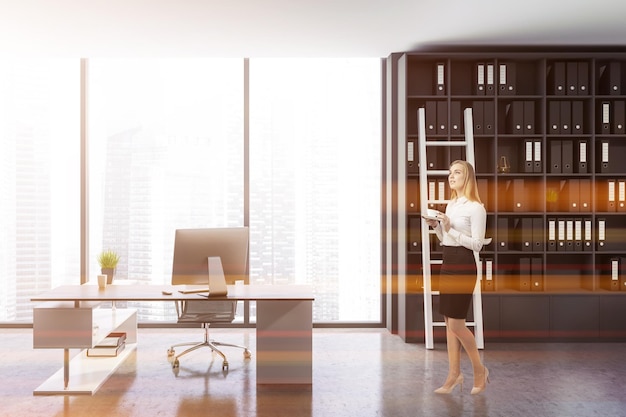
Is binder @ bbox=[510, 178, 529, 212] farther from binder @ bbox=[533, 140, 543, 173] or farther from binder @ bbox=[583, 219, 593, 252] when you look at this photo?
binder @ bbox=[583, 219, 593, 252]

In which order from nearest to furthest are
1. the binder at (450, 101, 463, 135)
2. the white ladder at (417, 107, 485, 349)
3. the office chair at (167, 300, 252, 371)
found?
the office chair at (167, 300, 252, 371) < the white ladder at (417, 107, 485, 349) < the binder at (450, 101, 463, 135)

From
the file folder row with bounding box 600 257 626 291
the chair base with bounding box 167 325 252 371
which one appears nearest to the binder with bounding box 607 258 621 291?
the file folder row with bounding box 600 257 626 291

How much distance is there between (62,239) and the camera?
18.7ft

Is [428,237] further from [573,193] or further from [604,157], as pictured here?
[604,157]

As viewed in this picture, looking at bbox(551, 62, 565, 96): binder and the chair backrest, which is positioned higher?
bbox(551, 62, 565, 96): binder

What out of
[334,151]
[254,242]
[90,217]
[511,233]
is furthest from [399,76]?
[90,217]

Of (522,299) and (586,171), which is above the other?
(586,171)

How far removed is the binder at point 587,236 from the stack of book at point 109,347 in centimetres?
411

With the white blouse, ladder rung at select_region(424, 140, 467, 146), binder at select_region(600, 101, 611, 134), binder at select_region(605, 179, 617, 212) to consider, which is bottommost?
the white blouse

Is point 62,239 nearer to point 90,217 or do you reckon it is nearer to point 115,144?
point 90,217

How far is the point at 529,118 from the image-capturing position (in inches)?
203

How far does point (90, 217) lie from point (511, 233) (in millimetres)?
4137

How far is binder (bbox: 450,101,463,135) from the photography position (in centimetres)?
518

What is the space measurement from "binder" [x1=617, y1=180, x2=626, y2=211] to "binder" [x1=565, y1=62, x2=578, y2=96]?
93 cm
